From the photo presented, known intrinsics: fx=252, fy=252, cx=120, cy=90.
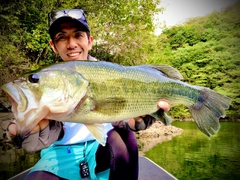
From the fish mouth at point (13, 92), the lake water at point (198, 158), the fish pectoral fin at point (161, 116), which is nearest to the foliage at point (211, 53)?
the lake water at point (198, 158)

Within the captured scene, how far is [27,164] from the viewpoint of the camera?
865cm

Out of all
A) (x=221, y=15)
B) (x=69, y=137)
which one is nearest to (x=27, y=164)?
(x=69, y=137)

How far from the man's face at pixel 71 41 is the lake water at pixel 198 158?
8527 millimetres

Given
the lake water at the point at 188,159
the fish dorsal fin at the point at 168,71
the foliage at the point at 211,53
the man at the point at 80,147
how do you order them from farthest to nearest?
1. the foliage at the point at 211,53
2. the lake water at the point at 188,159
3. the man at the point at 80,147
4. the fish dorsal fin at the point at 168,71

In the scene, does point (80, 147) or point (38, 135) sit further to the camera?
point (80, 147)

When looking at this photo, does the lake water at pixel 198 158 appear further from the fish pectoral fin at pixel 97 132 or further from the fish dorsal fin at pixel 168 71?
the fish pectoral fin at pixel 97 132

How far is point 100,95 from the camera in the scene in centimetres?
178

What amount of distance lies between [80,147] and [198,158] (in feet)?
37.7

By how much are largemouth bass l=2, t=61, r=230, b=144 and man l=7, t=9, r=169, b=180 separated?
41 cm

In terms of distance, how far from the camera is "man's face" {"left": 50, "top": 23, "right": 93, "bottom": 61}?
8.69ft

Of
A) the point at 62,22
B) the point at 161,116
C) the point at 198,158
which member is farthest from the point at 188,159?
the point at 62,22

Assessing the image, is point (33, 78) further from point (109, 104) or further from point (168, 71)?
point (168, 71)

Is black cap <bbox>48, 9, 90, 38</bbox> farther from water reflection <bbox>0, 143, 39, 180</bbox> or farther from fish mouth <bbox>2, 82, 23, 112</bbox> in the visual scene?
water reflection <bbox>0, 143, 39, 180</bbox>

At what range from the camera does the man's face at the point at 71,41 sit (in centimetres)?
265
